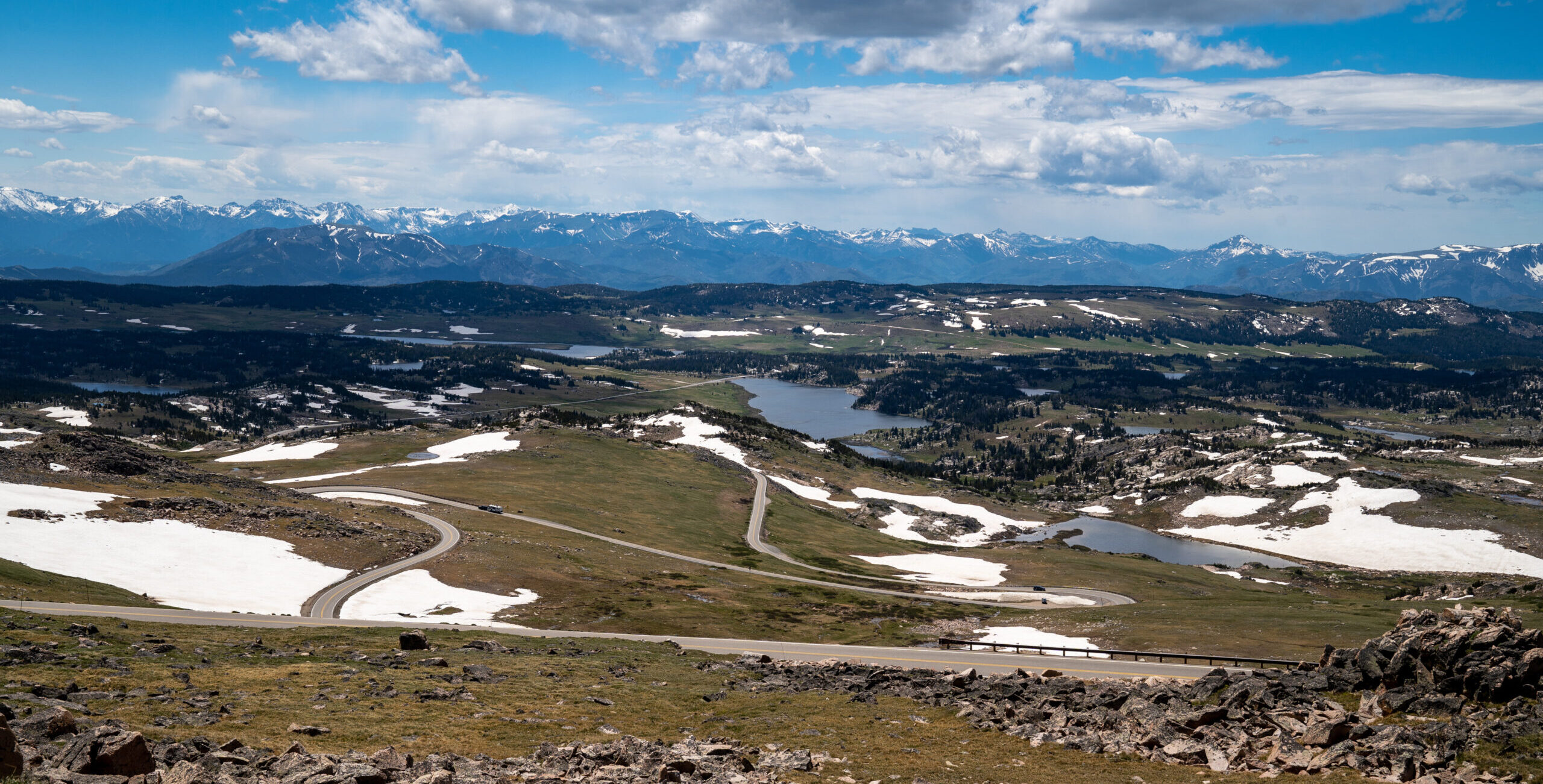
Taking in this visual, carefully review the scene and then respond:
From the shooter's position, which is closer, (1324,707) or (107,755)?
(107,755)

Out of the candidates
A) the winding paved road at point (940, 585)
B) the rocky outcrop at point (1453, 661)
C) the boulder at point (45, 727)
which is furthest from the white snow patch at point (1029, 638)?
the boulder at point (45, 727)

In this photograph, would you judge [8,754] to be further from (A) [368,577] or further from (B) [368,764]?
(A) [368,577]

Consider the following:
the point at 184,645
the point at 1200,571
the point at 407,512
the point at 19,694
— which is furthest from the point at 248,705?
the point at 1200,571

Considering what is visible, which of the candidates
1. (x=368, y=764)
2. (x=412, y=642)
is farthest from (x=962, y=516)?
(x=368, y=764)

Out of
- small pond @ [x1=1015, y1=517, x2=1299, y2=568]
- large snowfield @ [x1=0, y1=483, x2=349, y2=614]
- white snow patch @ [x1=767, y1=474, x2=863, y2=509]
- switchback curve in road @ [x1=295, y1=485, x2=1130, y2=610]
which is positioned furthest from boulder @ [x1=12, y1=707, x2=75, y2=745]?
small pond @ [x1=1015, y1=517, x2=1299, y2=568]

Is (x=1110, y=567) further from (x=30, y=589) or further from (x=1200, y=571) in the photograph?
(x=30, y=589)

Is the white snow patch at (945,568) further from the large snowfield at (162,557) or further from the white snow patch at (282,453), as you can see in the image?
the white snow patch at (282,453)
